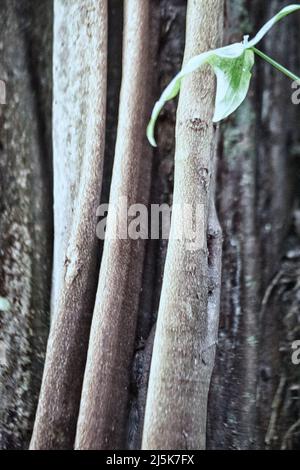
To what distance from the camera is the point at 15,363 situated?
0.97 m

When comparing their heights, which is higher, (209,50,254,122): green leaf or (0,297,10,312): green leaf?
(209,50,254,122): green leaf

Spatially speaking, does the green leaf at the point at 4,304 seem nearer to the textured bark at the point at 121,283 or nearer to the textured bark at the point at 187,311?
the textured bark at the point at 121,283

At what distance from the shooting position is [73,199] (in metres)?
0.96

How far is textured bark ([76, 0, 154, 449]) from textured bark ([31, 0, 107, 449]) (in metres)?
0.05

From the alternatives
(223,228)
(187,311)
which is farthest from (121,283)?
(223,228)

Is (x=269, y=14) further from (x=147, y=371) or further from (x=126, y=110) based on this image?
(x=147, y=371)

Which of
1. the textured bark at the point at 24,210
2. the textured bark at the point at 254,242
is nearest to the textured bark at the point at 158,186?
the textured bark at the point at 254,242

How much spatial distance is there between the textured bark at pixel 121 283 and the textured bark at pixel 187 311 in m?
0.10

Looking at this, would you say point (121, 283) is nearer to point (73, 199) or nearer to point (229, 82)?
point (73, 199)

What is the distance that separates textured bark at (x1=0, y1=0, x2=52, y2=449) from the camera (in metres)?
0.96

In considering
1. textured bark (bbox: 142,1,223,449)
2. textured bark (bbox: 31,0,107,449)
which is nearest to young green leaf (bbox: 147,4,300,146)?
textured bark (bbox: 142,1,223,449)

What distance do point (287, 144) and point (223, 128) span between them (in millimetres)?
129

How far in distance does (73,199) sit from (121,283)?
21cm

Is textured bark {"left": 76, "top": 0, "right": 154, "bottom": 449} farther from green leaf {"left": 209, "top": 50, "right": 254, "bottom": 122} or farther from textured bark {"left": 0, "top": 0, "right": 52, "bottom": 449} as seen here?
green leaf {"left": 209, "top": 50, "right": 254, "bottom": 122}
